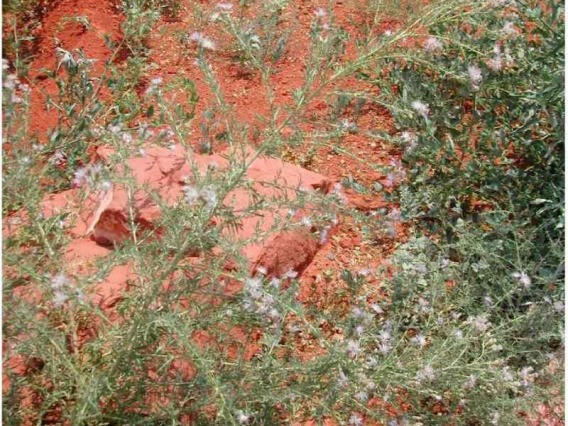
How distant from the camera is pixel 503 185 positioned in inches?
146

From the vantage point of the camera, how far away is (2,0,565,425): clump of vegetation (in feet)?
7.47

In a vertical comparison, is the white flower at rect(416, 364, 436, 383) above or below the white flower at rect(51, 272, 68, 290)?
below

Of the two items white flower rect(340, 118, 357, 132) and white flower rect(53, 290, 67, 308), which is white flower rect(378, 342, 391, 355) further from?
white flower rect(53, 290, 67, 308)

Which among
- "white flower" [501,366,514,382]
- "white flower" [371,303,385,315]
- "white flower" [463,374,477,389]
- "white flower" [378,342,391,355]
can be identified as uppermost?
"white flower" [501,366,514,382]

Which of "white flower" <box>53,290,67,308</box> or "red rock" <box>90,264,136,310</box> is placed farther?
"red rock" <box>90,264,136,310</box>

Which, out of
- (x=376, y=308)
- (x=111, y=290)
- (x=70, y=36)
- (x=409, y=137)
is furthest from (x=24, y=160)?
(x=70, y=36)

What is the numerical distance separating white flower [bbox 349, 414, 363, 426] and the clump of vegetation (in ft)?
0.04

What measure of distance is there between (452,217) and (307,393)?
61.5 inches

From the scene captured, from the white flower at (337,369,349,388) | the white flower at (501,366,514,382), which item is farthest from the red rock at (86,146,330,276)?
the white flower at (501,366,514,382)

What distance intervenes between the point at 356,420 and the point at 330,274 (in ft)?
3.02

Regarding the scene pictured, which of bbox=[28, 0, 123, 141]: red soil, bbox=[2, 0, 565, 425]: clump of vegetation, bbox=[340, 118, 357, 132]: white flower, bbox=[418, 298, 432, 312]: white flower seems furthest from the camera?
bbox=[28, 0, 123, 141]: red soil

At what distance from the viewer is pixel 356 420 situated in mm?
2822

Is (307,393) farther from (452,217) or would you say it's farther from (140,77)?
(140,77)

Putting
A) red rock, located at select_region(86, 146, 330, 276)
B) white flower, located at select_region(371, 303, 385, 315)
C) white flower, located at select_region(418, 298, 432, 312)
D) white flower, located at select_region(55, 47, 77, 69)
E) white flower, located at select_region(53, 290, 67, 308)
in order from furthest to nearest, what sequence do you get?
white flower, located at select_region(55, 47, 77, 69) < white flower, located at select_region(371, 303, 385, 315) < white flower, located at select_region(418, 298, 432, 312) < red rock, located at select_region(86, 146, 330, 276) < white flower, located at select_region(53, 290, 67, 308)
